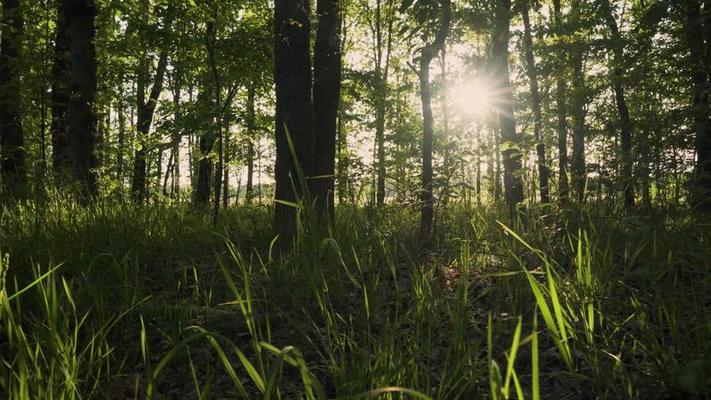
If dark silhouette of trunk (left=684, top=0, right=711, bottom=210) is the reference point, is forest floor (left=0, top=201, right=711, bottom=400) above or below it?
below

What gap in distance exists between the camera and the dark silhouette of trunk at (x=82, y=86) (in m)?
7.22

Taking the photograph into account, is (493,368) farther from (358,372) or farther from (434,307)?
(434,307)

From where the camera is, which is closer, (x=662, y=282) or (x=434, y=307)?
(x=434, y=307)

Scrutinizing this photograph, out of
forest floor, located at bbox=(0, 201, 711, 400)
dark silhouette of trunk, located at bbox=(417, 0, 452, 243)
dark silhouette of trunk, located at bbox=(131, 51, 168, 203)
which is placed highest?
dark silhouette of trunk, located at bbox=(131, 51, 168, 203)

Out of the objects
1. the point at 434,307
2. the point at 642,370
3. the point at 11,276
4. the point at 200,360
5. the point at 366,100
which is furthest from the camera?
the point at 366,100

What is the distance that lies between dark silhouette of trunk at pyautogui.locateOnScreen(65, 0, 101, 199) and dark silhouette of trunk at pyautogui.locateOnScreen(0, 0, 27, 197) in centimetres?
105

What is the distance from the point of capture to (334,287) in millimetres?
3131

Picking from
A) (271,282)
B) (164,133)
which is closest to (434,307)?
(271,282)

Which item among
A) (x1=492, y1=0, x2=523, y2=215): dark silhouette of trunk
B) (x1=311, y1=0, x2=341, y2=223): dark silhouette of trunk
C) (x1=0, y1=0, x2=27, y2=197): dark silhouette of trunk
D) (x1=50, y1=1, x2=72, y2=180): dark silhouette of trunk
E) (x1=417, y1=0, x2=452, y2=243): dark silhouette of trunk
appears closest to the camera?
(x1=417, y1=0, x2=452, y2=243): dark silhouette of trunk

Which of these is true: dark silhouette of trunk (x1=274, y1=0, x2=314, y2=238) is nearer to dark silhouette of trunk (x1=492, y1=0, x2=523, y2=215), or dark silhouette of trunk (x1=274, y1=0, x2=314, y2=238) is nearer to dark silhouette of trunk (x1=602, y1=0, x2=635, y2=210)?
dark silhouette of trunk (x1=602, y1=0, x2=635, y2=210)

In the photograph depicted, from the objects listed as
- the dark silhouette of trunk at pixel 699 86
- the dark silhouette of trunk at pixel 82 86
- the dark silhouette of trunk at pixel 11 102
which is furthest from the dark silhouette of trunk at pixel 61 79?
the dark silhouette of trunk at pixel 699 86

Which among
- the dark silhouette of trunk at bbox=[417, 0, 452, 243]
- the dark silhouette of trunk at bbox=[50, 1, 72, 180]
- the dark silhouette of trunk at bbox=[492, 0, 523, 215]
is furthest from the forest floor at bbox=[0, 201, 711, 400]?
the dark silhouette of trunk at bbox=[50, 1, 72, 180]

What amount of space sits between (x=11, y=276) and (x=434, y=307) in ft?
9.52

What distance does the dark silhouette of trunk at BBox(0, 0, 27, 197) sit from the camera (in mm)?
7602
